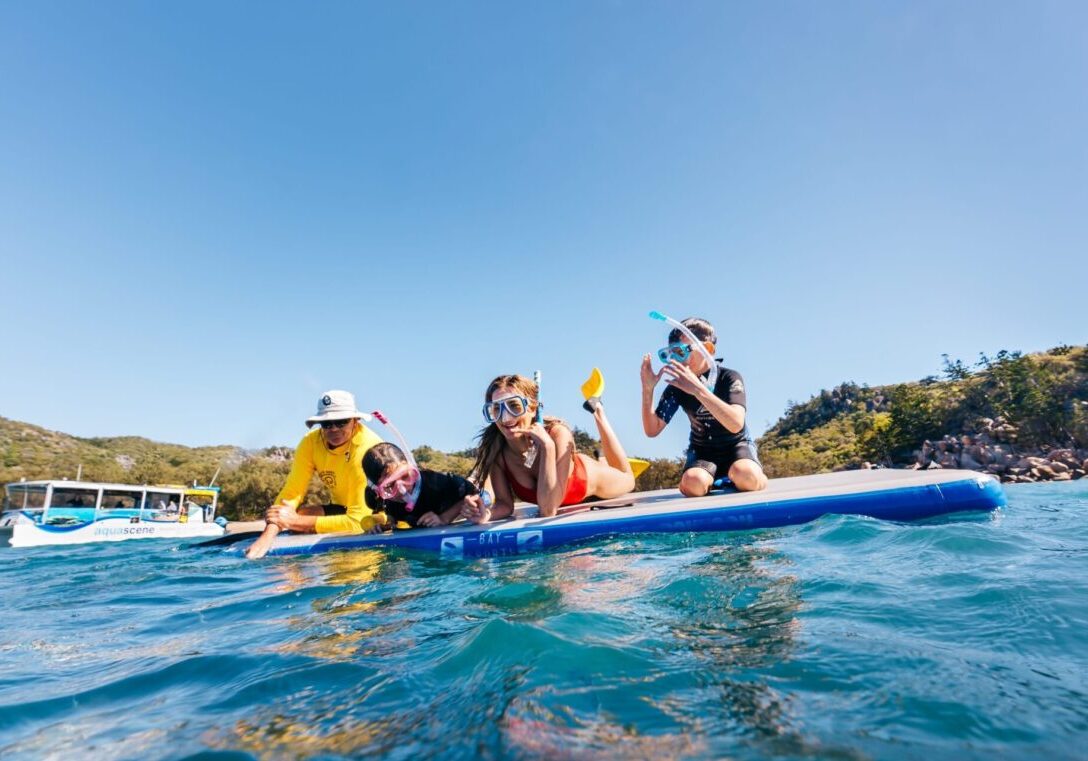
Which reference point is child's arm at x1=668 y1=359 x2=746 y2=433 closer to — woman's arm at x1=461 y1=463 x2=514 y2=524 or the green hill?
woman's arm at x1=461 y1=463 x2=514 y2=524

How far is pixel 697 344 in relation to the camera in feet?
17.1

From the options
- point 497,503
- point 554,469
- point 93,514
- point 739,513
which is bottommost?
point 739,513

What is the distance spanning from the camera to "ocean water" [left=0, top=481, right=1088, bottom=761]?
1.28 meters

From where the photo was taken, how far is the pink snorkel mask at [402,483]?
491 centimetres

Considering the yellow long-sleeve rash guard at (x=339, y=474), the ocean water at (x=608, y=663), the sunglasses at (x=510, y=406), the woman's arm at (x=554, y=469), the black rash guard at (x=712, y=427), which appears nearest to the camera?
the ocean water at (x=608, y=663)

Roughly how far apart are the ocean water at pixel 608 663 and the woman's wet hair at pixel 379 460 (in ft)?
5.66

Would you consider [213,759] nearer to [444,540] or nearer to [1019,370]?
[444,540]

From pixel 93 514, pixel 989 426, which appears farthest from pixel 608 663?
pixel 989 426

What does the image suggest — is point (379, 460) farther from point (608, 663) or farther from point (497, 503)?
point (608, 663)

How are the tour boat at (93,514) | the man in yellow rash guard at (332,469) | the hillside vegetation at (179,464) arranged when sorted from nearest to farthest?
the man in yellow rash guard at (332,469)
the tour boat at (93,514)
the hillside vegetation at (179,464)

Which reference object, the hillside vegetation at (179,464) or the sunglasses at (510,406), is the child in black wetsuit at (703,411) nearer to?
the sunglasses at (510,406)

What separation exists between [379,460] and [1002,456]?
97.1 feet

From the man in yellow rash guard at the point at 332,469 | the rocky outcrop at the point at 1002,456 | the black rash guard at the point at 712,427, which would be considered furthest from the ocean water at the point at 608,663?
the rocky outcrop at the point at 1002,456

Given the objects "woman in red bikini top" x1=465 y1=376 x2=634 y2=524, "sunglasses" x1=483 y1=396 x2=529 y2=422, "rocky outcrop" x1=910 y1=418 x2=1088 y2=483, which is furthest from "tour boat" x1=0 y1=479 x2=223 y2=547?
"rocky outcrop" x1=910 y1=418 x2=1088 y2=483
